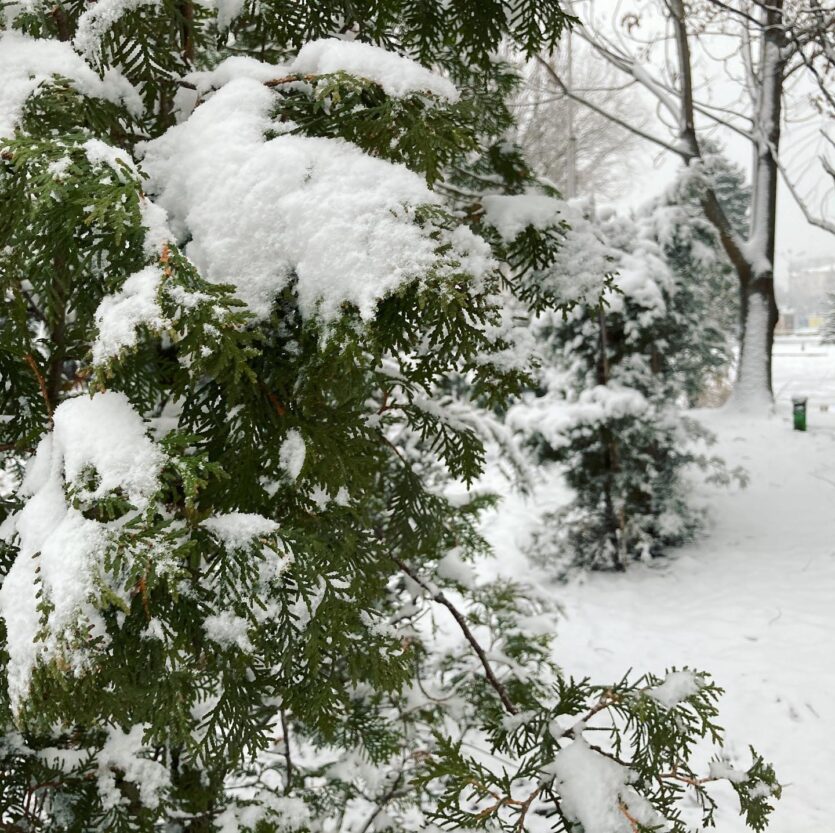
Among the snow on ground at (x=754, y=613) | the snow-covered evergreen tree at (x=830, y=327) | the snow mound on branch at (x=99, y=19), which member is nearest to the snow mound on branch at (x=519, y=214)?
the snow mound on branch at (x=99, y=19)

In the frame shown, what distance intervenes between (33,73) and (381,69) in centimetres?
63

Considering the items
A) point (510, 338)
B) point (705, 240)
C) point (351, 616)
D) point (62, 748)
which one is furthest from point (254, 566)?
point (705, 240)

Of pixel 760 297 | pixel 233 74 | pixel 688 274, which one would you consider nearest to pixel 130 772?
pixel 233 74

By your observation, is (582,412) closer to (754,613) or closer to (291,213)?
(754,613)

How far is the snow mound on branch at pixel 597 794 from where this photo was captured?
3.68ft

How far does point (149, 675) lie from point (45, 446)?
447mm

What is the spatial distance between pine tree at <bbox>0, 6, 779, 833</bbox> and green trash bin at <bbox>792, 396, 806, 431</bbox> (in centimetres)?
844

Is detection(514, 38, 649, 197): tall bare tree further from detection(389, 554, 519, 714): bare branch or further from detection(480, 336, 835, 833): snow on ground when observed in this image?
detection(389, 554, 519, 714): bare branch

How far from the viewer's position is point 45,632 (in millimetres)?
807

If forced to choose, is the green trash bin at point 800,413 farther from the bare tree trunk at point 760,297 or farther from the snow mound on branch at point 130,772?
the snow mound on branch at point 130,772

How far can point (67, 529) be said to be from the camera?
0.89 m

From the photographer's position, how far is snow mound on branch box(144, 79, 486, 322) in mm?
981

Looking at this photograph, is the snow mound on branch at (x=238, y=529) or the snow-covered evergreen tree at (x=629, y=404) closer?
the snow mound on branch at (x=238, y=529)

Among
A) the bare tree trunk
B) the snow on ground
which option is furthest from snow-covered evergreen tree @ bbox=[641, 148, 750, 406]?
the bare tree trunk
